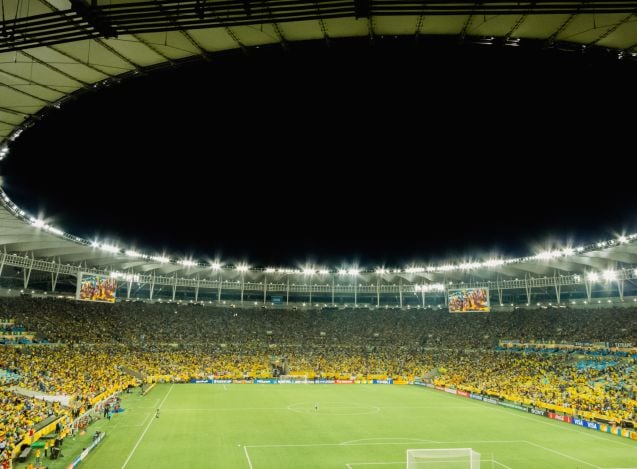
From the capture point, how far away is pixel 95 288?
160 ft

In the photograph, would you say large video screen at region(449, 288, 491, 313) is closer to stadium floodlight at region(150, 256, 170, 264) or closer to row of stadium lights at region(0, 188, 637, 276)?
row of stadium lights at region(0, 188, 637, 276)

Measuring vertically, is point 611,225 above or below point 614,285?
above

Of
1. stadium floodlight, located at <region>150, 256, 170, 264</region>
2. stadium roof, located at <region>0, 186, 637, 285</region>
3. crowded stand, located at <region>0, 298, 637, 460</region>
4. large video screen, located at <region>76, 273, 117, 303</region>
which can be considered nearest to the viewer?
crowded stand, located at <region>0, 298, 637, 460</region>

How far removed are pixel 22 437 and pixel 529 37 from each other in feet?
91.4

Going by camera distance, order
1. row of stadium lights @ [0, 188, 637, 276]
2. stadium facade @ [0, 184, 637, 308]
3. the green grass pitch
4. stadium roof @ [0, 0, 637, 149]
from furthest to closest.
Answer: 1. stadium facade @ [0, 184, 637, 308]
2. row of stadium lights @ [0, 188, 637, 276]
3. the green grass pitch
4. stadium roof @ [0, 0, 637, 149]

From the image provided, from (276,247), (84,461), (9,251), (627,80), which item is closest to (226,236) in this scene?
(276,247)

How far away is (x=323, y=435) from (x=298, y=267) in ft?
164

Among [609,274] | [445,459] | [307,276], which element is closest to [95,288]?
[307,276]

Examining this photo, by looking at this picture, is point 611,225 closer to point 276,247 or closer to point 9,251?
point 276,247

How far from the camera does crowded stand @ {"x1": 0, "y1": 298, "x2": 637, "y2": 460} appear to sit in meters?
39.1

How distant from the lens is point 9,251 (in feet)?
165

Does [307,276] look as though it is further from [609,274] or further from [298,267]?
[609,274]

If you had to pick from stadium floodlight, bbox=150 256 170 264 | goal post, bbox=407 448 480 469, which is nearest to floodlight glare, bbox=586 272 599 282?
goal post, bbox=407 448 480 469

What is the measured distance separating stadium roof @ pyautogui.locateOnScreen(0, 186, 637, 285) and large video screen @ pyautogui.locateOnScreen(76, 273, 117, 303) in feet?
12.9
